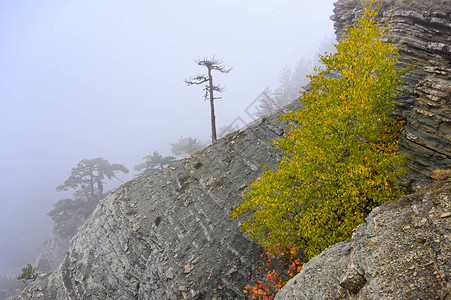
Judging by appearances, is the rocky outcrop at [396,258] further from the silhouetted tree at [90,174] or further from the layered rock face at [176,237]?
the silhouetted tree at [90,174]

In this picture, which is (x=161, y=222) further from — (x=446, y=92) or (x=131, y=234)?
(x=446, y=92)

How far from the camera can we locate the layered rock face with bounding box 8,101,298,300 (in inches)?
Answer: 545

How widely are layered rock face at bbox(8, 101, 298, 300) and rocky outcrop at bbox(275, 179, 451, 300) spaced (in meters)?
7.22

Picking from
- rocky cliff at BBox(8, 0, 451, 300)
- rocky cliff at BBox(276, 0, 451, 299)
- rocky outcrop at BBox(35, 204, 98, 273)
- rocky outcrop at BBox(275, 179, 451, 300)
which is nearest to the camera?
rocky outcrop at BBox(275, 179, 451, 300)

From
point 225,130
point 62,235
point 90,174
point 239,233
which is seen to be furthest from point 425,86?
point 62,235

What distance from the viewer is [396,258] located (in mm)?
5340

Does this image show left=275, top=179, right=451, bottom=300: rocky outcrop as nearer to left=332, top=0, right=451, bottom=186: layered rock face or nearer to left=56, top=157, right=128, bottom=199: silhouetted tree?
left=332, top=0, right=451, bottom=186: layered rock face

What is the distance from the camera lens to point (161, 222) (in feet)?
57.6

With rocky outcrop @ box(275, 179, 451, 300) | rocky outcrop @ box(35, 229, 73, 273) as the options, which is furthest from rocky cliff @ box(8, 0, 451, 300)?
rocky outcrop @ box(35, 229, 73, 273)

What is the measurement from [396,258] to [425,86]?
887cm

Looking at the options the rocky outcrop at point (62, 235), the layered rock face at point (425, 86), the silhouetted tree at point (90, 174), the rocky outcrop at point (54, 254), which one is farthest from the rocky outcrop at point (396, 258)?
the rocky outcrop at point (54, 254)

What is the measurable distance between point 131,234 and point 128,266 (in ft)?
7.81

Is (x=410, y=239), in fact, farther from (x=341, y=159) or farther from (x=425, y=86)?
(x=425, y=86)

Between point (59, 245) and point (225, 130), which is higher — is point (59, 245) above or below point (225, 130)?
above
